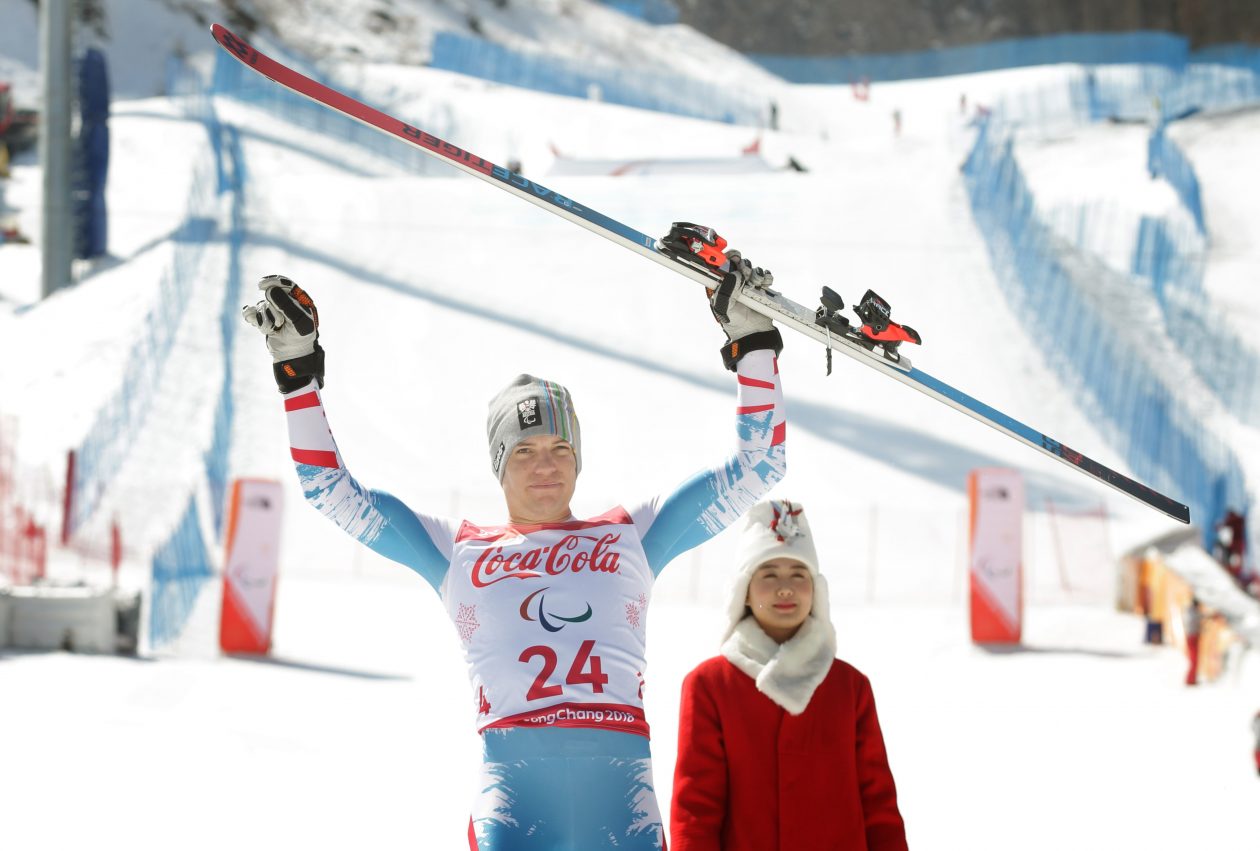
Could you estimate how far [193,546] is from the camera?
11.6 meters

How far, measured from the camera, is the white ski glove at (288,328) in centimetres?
302

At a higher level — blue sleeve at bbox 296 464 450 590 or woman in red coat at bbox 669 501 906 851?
blue sleeve at bbox 296 464 450 590

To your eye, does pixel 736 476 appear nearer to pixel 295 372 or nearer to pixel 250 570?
pixel 295 372

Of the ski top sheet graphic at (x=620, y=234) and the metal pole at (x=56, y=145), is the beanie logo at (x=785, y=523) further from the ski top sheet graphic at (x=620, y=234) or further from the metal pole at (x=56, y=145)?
the metal pole at (x=56, y=145)

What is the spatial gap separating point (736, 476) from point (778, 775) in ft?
1.98

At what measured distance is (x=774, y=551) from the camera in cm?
304

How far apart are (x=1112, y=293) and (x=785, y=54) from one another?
41051 mm

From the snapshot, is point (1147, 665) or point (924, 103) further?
point (924, 103)

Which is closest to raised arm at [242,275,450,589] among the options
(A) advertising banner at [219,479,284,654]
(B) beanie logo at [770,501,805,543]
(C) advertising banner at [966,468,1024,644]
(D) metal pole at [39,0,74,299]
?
(B) beanie logo at [770,501,805,543]

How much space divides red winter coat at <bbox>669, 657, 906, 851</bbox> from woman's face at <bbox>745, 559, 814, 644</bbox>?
130 millimetres

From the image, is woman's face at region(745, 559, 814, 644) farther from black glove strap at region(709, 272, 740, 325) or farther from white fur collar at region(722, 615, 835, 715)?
black glove strap at region(709, 272, 740, 325)

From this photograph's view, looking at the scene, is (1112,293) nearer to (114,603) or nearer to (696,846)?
(114,603)

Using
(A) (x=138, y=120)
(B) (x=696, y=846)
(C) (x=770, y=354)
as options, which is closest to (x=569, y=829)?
(B) (x=696, y=846)

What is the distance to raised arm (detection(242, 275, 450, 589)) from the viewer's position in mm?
3061
